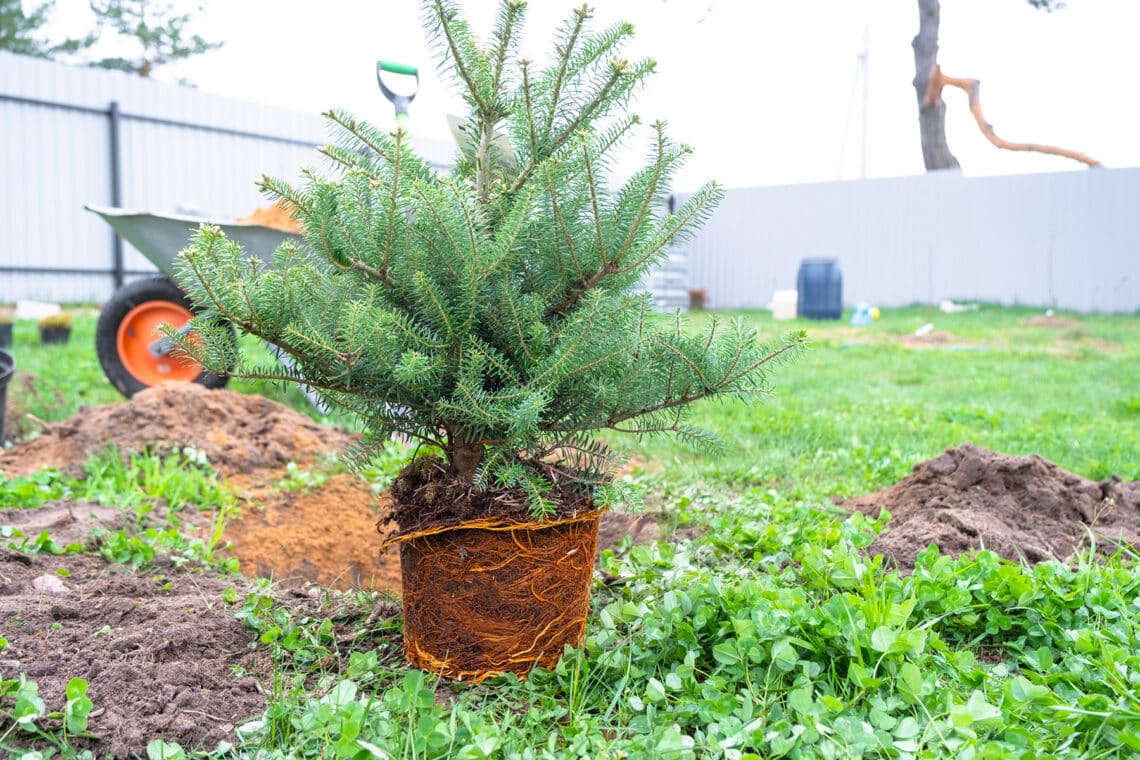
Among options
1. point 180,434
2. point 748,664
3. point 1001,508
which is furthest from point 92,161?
point 748,664

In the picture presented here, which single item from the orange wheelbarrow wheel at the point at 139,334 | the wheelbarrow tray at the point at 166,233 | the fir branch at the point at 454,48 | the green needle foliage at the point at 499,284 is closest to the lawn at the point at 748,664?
the green needle foliage at the point at 499,284

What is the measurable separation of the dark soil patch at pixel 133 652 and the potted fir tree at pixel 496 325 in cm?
42

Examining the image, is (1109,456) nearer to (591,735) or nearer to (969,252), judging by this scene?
(591,735)

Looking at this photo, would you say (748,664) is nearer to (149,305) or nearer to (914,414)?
(914,414)

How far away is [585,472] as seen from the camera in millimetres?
1903

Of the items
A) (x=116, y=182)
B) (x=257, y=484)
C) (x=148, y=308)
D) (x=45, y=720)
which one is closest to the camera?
(x=45, y=720)

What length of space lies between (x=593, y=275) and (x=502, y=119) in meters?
0.44

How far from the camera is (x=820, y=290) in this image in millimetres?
14266

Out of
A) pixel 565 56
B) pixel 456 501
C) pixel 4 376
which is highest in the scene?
pixel 565 56

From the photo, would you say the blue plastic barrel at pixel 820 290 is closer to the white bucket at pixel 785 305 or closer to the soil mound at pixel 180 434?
the white bucket at pixel 785 305

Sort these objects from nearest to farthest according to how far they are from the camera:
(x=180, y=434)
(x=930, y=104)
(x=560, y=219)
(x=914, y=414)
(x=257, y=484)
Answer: (x=560, y=219) → (x=257, y=484) → (x=180, y=434) → (x=914, y=414) → (x=930, y=104)

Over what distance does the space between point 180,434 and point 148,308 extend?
70.1 inches

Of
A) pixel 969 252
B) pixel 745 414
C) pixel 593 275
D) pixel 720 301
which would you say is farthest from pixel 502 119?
pixel 720 301

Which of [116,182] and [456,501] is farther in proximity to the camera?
[116,182]
